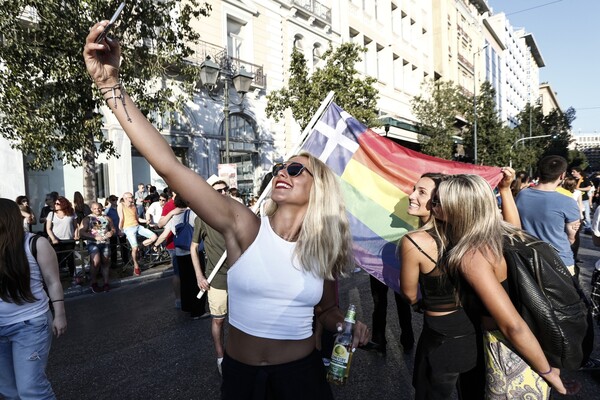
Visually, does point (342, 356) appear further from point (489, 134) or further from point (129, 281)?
point (489, 134)

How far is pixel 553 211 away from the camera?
3945 mm

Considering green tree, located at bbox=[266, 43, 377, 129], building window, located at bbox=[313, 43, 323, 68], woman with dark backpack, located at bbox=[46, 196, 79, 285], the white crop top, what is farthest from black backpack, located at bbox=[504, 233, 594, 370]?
building window, located at bbox=[313, 43, 323, 68]

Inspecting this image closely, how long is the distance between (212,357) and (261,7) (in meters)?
17.3

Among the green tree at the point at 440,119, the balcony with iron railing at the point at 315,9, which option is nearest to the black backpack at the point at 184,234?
the balcony with iron railing at the point at 315,9

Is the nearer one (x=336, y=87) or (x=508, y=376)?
(x=508, y=376)

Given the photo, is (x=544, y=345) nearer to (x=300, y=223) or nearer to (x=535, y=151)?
(x=300, y=223)

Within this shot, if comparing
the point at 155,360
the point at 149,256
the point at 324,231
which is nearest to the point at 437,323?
the point at 324,231

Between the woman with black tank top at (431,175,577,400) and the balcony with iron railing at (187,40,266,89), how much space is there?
1439 centimetres

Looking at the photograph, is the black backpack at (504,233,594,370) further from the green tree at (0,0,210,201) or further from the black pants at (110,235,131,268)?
the black pants at (110,235,131,268)

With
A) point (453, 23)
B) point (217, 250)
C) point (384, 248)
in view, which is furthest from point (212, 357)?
point (453, 23)

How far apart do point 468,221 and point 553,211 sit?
8.09ft

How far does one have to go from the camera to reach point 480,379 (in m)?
2.26

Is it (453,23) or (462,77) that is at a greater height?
(453,23)

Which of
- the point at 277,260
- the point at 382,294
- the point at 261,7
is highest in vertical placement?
the point at 261,7
